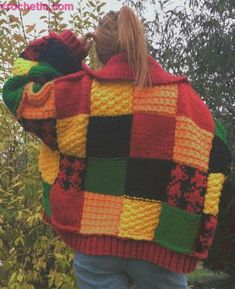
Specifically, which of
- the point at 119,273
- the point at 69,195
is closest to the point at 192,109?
the point at 69,195

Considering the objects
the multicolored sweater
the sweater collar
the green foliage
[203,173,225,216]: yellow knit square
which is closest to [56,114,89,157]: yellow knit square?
the multicolored sweater

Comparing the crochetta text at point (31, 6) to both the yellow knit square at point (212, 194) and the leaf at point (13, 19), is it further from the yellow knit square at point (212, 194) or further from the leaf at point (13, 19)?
the yellow knit square at point (212, 194)

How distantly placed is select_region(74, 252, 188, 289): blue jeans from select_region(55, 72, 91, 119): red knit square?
50 centimetres

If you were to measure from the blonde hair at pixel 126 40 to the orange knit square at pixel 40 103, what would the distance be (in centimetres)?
25

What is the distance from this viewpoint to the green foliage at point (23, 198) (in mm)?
3643

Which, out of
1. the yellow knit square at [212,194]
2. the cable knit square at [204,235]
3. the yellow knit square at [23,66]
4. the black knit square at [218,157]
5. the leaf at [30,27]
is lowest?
the cable knit square at [204,235]

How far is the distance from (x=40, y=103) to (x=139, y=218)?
52 centimetres

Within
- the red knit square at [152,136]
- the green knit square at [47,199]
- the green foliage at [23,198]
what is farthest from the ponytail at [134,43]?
the green foliage at [23,198]

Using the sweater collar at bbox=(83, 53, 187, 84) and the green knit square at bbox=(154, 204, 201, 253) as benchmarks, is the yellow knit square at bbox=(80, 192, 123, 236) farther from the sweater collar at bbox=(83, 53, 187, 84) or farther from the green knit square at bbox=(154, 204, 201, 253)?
the sweater collar at bbox=(83, 53, 187, 84)

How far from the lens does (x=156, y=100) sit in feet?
7.28

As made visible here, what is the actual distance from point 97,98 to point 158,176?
0.34m

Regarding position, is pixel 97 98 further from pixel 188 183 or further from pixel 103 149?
pixel 188 183

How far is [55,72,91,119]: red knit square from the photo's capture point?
87.6 inches

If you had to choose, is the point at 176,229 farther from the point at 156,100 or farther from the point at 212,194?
the point at 156,100
